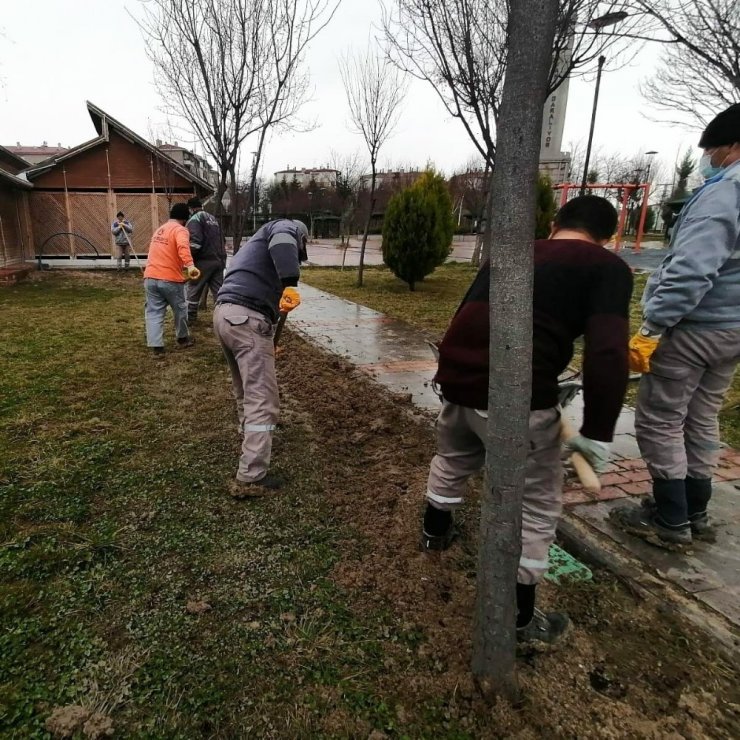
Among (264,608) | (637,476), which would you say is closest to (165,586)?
(264,608)

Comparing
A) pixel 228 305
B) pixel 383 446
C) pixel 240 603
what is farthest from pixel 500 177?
pixel 383 446

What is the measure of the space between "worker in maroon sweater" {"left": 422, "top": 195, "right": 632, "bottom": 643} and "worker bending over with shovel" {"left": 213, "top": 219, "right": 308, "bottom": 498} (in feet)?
4.16

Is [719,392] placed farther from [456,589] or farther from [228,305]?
[228,305]

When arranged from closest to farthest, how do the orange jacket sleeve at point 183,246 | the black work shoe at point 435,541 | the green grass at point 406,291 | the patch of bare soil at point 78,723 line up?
the patch of bare soil at point 78,723 → the black work shoe at point 435,541 → the orange jacket sleeve at point 183,246 → the green grass at point 406,291

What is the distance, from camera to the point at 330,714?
5.48ft

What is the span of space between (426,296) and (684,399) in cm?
907

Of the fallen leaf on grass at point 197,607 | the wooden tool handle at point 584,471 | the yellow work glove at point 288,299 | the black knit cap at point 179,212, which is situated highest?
the black knit cap at point 179,212

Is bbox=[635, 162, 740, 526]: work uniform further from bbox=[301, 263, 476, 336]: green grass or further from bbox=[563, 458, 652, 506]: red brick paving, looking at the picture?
bbox=[301, 263, 476, 336]: green grass

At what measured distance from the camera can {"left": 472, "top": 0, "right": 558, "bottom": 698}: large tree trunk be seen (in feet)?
4.36

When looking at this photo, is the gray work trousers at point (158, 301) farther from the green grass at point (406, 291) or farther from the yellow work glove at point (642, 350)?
the yellow work glove at point (642, 350)

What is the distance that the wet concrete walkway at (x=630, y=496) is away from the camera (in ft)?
7.56

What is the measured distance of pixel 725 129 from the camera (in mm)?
2400

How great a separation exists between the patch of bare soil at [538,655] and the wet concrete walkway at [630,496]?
304mm

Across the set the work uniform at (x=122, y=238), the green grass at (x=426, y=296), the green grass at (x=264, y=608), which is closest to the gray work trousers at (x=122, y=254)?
the work uniform at (x=122, y=238)
